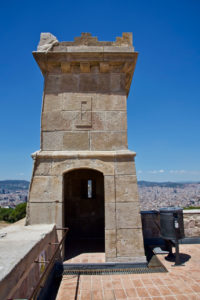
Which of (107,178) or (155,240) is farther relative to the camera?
(155,240)

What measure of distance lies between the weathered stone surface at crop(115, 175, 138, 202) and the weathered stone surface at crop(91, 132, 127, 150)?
882 millimetres

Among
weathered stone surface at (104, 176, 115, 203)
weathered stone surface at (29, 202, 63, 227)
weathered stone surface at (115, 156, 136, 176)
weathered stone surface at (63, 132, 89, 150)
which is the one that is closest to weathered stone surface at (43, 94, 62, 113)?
weathered stone surface at (63, 132, 89, 150)

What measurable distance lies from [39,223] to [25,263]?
2386 millimetres

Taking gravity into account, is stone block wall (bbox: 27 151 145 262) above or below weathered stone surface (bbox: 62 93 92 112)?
below

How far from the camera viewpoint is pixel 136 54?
5652 millimetres

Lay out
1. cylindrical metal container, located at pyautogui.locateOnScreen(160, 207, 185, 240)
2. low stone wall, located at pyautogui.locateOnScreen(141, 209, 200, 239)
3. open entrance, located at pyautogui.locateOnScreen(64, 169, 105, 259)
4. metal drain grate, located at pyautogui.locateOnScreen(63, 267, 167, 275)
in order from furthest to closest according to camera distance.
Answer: open entrance, located at pyautogui.locateOnScreen(64, 169, 105, 259)
low stone wall, located at pyautogui.locateOnScreen(141, 209, 200, 239)
cylindrical metal container, located at pyautogui.locateOnScreen(160, 207, 185, 240)
metal drain grate, located at pyautogui.locateOnScreen(63, 267, 167, 275)

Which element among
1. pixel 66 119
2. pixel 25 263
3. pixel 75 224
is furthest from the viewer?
pixel 75 224

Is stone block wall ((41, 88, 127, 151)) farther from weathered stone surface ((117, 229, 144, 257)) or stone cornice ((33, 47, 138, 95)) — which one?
weathered stone surface ((117, 229, 144, 257))

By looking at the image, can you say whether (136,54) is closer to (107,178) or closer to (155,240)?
(107,178)

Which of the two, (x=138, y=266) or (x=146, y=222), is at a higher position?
(x=146, y=222)

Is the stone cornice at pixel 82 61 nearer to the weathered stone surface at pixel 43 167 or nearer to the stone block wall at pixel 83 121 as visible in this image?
the stone block wall at pixel 83 121

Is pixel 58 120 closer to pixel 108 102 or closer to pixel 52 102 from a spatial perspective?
pixel 52 102

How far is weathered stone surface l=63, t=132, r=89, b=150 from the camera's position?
18.0 ft

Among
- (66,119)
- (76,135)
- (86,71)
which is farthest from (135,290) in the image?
(86,71)
